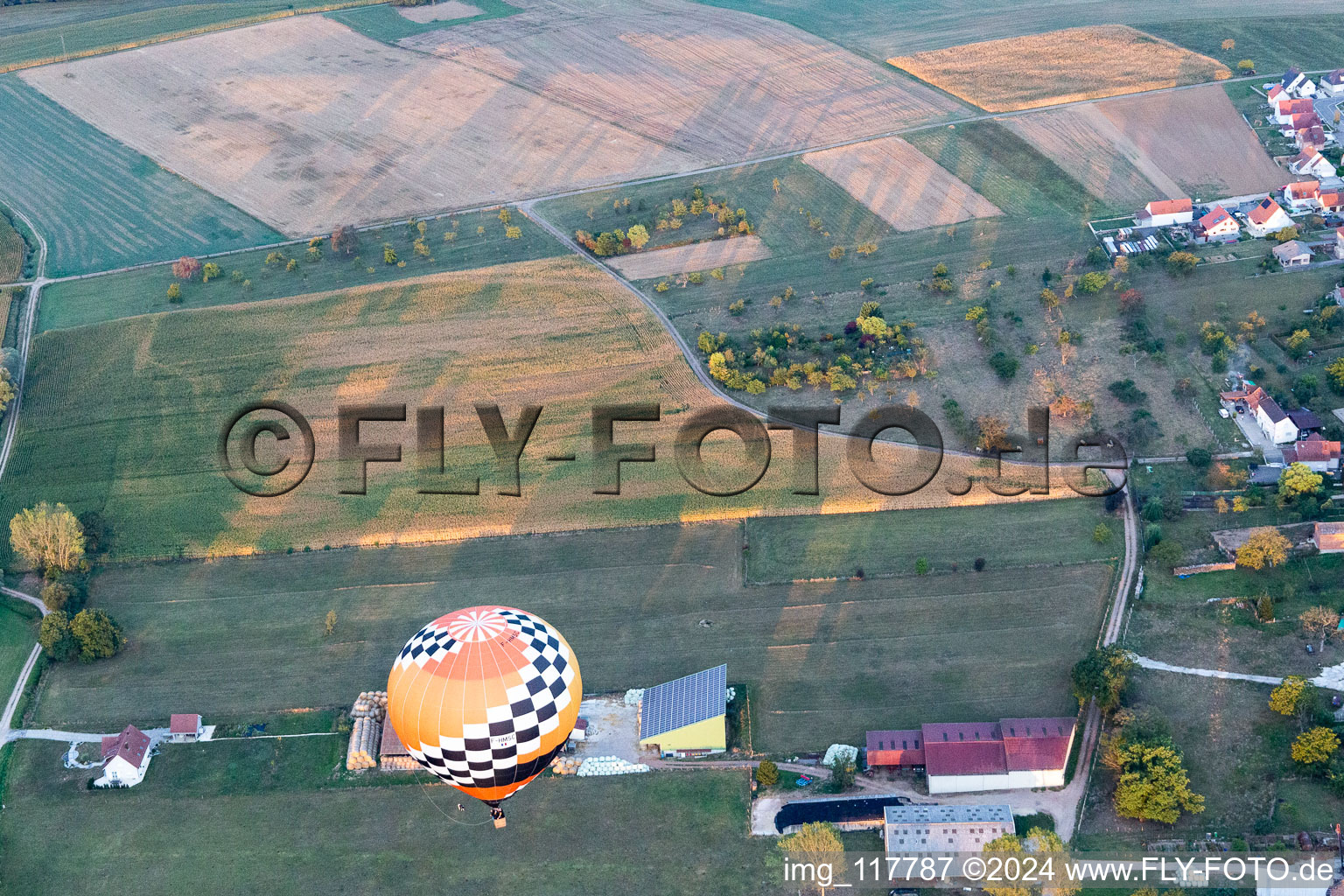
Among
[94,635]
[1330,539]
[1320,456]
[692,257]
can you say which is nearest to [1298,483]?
[1320,456]

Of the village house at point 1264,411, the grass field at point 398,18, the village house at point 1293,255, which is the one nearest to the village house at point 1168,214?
the village house at point 1293,255

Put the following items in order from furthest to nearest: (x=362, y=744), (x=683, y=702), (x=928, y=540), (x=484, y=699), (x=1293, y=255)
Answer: (x=1293, y=255), (x=928, y=540), (x=683, y=702), (x=362, y=744), (x=484, y=699)

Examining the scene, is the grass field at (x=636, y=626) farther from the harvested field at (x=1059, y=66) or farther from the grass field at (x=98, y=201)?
the harvested field at (x=1059, y=66)

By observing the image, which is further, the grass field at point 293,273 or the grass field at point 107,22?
the grass field at point 107,22

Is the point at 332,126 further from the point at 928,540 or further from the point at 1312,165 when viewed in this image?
the point at 1312,165

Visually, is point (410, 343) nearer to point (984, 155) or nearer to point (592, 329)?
point (592, 329)

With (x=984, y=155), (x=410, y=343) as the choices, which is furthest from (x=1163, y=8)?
(x=410, y=343)
